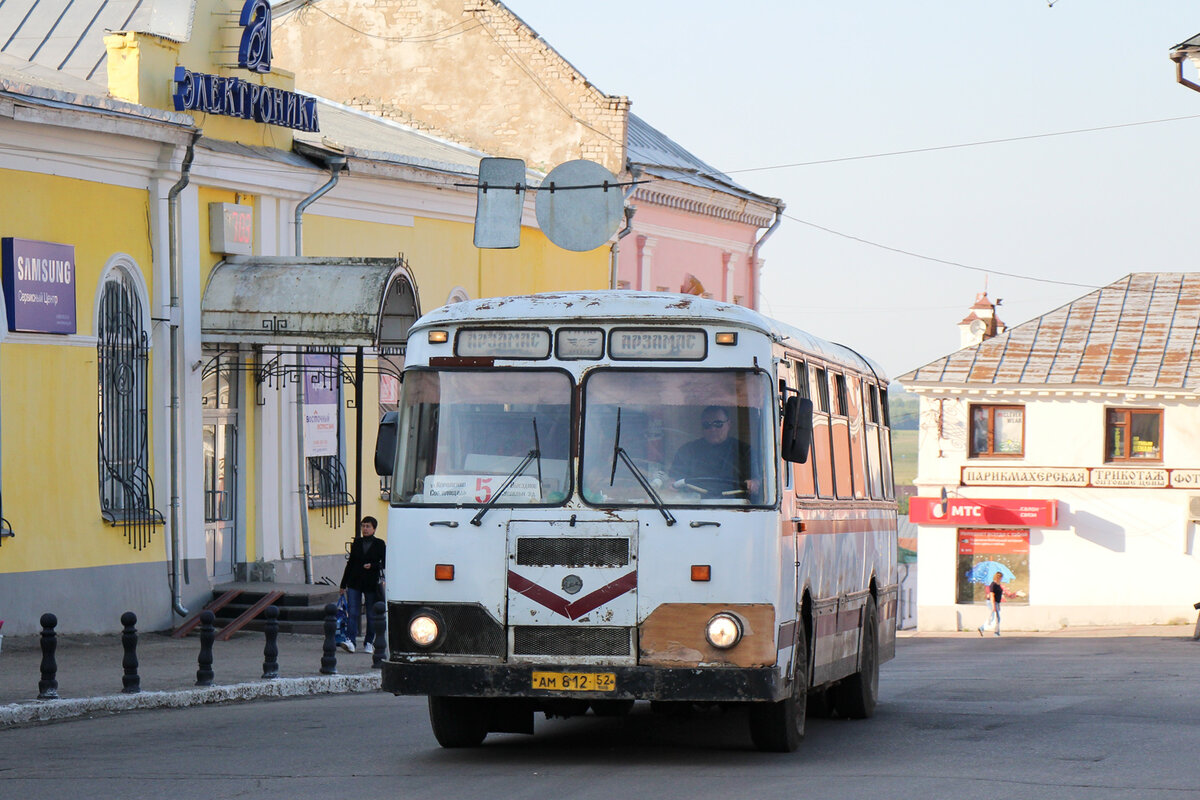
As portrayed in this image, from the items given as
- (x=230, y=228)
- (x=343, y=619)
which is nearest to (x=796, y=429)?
(x=343, y=619)

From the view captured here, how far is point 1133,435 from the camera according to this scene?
153 ft

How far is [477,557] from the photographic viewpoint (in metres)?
10.7

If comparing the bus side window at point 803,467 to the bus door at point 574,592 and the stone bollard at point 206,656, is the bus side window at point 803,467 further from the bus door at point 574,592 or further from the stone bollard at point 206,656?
the stone bollard at point 206,656

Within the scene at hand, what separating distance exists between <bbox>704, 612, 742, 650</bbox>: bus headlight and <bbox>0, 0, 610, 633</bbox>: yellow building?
1149 cm

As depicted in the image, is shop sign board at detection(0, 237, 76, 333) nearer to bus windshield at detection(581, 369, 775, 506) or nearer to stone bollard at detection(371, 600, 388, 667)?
stone bollard at detection(371, 600, 388, 667)

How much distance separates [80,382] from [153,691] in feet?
21.4

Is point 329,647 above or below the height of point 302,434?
below

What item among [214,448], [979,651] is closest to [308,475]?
[214,448]

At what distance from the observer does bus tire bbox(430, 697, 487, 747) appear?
11617mm

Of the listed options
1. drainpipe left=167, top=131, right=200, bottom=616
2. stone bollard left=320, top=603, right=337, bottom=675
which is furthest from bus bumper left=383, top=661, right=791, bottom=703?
drainpipe left=167, top=131, right=200, bottom=616

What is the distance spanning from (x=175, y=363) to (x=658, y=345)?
13068 millimetres

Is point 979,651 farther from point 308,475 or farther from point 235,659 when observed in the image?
point 235,659

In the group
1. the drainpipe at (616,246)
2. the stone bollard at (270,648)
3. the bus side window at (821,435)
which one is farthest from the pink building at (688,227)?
the bus side window at (821,435)

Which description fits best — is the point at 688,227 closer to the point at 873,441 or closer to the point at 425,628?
the point at 873,441
